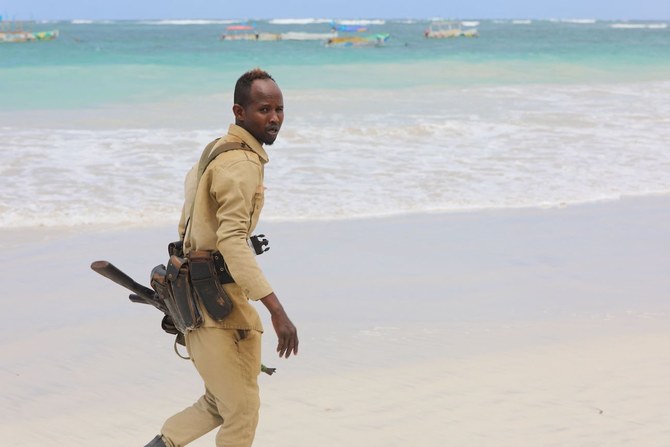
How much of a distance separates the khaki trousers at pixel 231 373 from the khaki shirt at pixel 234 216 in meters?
0.05

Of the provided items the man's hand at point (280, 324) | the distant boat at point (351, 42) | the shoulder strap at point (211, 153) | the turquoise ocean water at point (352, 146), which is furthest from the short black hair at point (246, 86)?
the distant boat at point (351, 42)

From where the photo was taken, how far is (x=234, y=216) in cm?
246

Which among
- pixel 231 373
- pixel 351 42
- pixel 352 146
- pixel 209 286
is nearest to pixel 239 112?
pixel 209 286

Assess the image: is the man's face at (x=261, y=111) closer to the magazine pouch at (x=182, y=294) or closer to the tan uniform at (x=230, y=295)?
the tan uniform at (x=230, y=295)

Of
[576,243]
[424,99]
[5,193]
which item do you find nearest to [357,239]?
[576,243]

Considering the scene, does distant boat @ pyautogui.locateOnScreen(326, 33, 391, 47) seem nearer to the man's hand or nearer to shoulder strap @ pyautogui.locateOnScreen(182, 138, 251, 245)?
shoulder strap @ pyautogui.locateOnScreen(182, 138, 251, 245)

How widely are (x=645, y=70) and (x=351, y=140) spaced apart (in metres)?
24.1

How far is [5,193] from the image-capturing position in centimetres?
933

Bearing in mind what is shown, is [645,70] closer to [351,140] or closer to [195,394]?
→ [351,140]

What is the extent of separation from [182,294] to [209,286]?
3.3 inches

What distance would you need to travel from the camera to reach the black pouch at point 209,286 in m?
2.56

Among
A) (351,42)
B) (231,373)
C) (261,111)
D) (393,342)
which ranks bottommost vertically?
(351,42)

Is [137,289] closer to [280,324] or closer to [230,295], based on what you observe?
[230,295]

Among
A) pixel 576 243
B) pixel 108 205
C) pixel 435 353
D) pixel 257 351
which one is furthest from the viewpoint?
pixel 108 205
